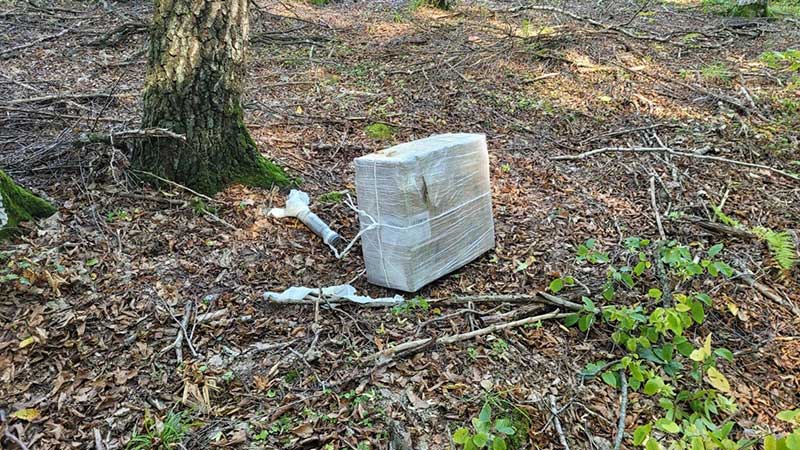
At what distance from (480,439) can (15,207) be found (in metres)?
2.83

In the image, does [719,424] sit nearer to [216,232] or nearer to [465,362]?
[465,362]

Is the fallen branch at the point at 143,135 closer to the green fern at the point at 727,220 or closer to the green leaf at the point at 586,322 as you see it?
the green leaf at the point at 586,322

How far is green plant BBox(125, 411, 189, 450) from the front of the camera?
1.92m

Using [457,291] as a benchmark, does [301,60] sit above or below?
above

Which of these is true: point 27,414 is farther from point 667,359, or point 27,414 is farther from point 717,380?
point 717,380

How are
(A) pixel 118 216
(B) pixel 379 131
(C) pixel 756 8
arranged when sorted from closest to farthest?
1. (A) pixel 118 216
2. (B) pixel 379 131
3. (C) pixel 756 8

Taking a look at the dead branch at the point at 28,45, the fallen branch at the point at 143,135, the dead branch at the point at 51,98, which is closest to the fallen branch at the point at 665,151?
the fallen branch at the point at 143,135

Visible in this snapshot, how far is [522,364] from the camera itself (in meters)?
2.44

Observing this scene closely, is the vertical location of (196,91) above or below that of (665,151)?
above

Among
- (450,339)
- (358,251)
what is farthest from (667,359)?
(358,251)

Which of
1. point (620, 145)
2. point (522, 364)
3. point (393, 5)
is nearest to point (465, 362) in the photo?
point (522, 364)

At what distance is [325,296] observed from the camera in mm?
2744

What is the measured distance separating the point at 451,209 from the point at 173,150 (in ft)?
6.23

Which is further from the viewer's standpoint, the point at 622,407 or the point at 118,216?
the point at 118,216
